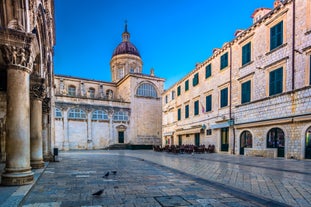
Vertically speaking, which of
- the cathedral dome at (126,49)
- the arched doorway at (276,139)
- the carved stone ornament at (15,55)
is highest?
the cathedral dome at (126,49)

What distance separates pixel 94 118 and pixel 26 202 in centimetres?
3277

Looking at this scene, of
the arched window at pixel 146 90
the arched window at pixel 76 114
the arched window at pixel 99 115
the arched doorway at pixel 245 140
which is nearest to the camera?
the arched doorway at pixel 245 140

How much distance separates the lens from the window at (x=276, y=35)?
14634 mm

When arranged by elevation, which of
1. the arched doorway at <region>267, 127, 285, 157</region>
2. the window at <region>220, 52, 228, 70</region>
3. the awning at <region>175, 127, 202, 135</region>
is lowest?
the awning at <region>175, 127, 202, 135</region>

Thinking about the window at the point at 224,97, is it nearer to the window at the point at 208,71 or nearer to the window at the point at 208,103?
the window at the point at 208,103

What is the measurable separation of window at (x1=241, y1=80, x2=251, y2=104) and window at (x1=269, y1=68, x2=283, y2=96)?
6.67 ft

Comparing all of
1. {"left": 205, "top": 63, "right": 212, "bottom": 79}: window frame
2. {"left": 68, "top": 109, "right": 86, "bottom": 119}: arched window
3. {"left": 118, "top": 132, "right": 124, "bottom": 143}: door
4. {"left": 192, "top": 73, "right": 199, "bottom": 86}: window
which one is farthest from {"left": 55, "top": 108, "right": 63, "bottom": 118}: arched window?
{"left": 205, "top": 63, "right": 212, "bottom": 79}: window frame

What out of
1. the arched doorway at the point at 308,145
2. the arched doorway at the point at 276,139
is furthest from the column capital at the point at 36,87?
the arched doorway at the point at 276,139

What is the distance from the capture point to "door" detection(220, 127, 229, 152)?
19766mm

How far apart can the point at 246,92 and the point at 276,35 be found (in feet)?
15.0

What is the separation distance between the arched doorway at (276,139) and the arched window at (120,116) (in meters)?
27.5

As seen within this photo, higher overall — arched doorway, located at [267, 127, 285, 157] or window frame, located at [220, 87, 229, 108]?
window frame, located at [220, 87, 229, 108]

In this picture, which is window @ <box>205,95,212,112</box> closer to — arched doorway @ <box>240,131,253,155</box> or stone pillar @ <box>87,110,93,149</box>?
arched doorway @ <box>240,131,253,155</box>

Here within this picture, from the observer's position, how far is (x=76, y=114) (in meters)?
34.8
